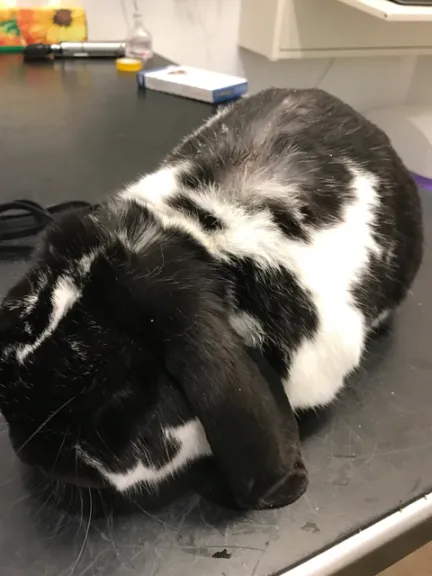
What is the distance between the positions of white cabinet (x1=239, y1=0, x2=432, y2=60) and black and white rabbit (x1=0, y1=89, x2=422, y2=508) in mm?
1096

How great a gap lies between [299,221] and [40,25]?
1.17 meters

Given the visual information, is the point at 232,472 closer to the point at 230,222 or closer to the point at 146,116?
the point at 230,222

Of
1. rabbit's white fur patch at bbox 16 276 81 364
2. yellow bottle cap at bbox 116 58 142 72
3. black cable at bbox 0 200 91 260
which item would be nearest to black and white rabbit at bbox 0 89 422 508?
rabbit's white fur patch at bbox 16 276 81 364

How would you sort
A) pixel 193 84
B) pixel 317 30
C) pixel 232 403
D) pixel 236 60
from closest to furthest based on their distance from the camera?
pixel 232 403 < pixel 193 84 < pixel 317 30 < pixel 236 60

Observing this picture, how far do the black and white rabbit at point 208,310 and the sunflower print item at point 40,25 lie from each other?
1014 millimetres

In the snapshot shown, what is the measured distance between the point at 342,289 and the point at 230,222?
0.11 metres

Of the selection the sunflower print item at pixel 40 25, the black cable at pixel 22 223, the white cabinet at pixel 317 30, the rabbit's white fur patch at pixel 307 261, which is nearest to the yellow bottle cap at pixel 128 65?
the sunflower print item at pixel 40 25

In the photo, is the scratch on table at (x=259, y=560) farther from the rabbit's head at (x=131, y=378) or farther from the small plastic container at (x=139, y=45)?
the small plastic container at (x=139, y=45)

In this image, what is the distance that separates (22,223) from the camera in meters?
0.82

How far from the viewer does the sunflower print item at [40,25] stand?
139 cm

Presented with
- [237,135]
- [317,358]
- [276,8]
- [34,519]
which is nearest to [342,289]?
[317,358]

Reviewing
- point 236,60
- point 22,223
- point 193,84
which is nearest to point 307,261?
point 22,223

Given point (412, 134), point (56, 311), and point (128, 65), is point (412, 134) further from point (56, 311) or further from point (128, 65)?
point (56, 311)

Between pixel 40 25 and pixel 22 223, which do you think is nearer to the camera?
pixel 22 223
